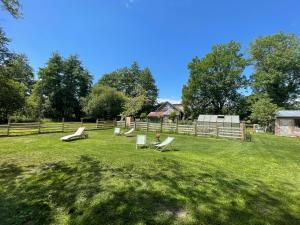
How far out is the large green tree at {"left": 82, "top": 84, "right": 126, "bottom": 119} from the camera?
128 feet

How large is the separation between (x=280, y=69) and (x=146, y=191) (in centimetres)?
3790

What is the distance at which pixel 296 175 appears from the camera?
6086 mm

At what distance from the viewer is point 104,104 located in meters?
39.0

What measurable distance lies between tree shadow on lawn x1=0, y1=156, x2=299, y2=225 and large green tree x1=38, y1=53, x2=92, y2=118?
42921 millimetres

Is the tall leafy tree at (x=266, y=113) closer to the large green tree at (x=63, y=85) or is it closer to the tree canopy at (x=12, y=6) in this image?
the tree canopy at (x=12, y=6)

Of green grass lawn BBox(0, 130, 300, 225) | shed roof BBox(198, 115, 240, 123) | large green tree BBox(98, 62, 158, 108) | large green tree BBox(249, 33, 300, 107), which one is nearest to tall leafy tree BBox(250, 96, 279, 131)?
shed roof BBox(198, 115, 240, 123)

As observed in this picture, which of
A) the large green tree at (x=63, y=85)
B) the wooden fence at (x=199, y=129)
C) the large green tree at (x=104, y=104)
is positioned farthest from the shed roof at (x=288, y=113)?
the large green tree at (x=63, y=85)

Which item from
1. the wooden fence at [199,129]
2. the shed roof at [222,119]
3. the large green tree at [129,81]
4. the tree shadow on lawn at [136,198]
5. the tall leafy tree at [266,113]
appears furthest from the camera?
the large green tree at [129,81]

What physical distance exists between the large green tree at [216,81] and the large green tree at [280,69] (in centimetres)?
364

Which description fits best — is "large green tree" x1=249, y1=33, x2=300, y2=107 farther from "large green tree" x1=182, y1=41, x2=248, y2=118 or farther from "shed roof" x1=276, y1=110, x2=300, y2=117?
"shed roof" x1=276, y1=110, x2=300, y2=117

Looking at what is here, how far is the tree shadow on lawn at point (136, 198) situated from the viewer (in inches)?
140

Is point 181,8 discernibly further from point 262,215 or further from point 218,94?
point 218,94

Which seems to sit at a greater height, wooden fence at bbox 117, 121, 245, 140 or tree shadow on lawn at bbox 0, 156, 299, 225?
wooden fence at bbox 117, 121, 245, 140

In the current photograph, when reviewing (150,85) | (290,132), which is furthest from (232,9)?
(150,85)
